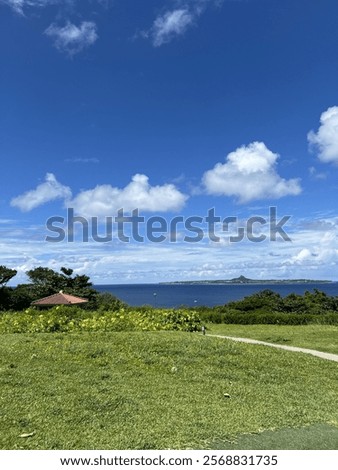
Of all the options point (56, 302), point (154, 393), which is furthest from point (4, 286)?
point (154, 393)

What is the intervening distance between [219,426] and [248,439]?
→ 38 centimetres

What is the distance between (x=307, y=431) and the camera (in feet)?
15.2

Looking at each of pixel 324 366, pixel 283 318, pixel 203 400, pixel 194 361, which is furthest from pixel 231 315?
pixel 203 400

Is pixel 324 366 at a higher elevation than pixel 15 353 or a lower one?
lower

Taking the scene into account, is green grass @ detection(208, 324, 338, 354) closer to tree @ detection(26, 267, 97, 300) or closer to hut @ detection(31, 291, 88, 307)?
hut @ detection(31, 291, 88, 307)

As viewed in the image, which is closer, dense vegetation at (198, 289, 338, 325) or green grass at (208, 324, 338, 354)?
green grass at (208, 324, 338, 354)

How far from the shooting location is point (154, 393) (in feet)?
19.4

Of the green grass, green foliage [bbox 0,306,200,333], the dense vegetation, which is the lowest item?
the green grass

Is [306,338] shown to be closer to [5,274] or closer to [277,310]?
[277,310]

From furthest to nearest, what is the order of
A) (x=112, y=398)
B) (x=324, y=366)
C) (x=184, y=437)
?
(x=324, y=366) < (x=112, y=398) < (x=184, y=437)

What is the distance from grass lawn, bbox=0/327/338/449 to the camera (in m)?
4.27

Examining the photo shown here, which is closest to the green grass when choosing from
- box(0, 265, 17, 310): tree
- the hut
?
the hut
